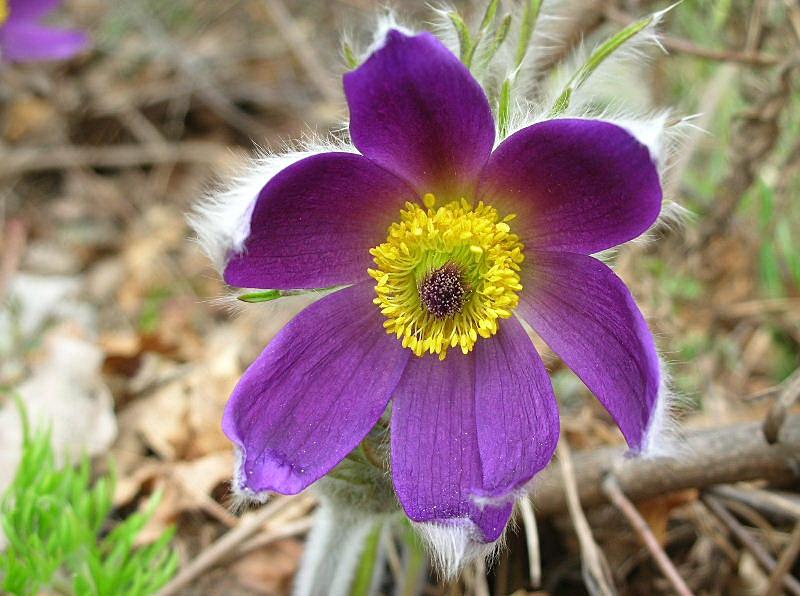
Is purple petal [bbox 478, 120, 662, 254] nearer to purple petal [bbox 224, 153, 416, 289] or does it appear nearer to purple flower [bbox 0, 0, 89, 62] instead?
purple petal [bbox 224, 153, 416, 289]

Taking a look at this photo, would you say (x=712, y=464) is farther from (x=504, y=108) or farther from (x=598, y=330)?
(x=504, y=108)

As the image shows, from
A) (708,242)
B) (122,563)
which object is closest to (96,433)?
(122,563)

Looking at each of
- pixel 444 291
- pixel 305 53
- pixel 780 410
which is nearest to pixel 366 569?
pixel 444 291

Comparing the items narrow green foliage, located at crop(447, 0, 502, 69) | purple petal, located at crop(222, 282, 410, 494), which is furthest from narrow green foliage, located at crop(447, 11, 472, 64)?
purple petal, located at crop(222, 282, 410, 494)

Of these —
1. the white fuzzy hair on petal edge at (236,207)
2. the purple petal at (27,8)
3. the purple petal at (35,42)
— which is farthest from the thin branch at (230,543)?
the purple petal at (27,8)

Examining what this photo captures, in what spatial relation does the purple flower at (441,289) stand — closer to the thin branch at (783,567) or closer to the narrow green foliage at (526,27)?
the narrow green foliage at (526,27)

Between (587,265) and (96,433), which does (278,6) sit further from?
(587,265)
